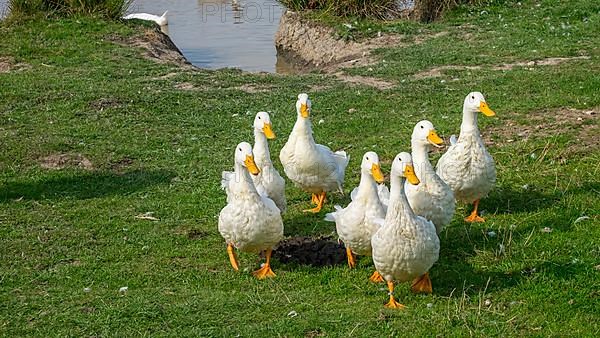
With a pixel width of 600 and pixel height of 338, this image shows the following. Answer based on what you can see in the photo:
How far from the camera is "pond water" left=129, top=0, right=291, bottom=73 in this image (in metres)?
20.6

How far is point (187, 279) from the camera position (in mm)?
7812

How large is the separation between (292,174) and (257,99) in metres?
4.65

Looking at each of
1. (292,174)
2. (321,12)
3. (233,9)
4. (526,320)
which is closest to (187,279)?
(292,174)

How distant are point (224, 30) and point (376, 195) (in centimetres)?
1713

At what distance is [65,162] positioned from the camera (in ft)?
37.3

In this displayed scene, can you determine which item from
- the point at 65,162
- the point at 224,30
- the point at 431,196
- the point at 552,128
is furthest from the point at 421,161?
the point at 224,30

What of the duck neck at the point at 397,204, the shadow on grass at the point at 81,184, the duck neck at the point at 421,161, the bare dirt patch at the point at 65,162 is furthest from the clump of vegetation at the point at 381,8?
the duck neck at the point at 397,204

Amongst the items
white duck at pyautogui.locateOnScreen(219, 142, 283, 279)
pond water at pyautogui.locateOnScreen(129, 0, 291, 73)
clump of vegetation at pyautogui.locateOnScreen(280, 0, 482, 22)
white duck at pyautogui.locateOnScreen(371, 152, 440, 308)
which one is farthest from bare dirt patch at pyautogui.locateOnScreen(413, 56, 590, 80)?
white duck at pyautogui.locateOnScreen(371, 152, 440, 308)

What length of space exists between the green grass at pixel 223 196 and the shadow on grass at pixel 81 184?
1.3 inches

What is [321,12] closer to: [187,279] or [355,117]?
[355,117]

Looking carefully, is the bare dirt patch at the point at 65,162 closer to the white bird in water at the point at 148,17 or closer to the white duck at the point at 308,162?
the white duck at the point at 308,162

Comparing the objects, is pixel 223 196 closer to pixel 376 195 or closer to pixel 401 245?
pixel 376 195

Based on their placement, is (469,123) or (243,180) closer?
(243,180)

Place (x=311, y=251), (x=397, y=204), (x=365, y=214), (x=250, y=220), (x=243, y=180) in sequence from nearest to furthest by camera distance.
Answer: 1. (x=397, y=204)
2. (x=365, y=214)
3. (x=250, y=220)
4. (x=243, y=180)
5. (x=311, y=251)
